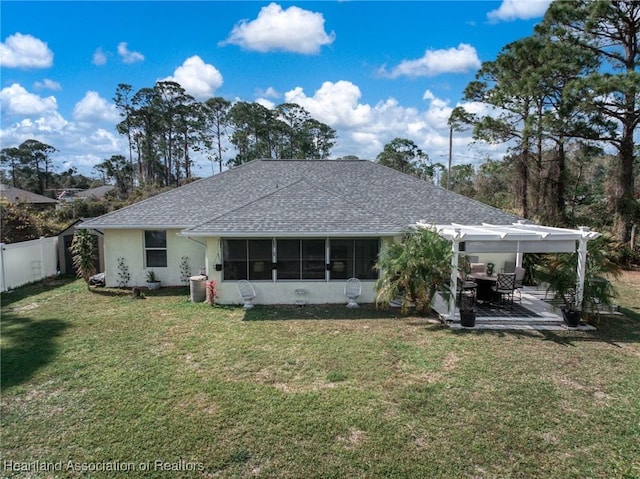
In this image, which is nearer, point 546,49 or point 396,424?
point 396,424

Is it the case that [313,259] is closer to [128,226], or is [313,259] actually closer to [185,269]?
[185,269]

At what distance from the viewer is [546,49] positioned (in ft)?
67.5

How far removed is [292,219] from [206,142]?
1810 inches

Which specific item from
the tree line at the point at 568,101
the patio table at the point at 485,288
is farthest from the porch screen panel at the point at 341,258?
the tree line at the point at 568,101

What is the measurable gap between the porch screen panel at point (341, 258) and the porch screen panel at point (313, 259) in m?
0.30

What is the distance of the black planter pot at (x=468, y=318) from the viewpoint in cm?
945

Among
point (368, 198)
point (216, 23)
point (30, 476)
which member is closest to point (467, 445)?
point (30, 476)

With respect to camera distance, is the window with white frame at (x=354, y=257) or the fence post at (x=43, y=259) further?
the fence post at (x=43, y=259)

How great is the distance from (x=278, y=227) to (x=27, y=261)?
34.3 feet

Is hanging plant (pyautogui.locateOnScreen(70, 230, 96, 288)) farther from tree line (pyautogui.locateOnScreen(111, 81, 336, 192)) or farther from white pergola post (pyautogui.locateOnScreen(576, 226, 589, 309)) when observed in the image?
tree line (pyautogui.locateOnScreen(111, 81, 336, 192))

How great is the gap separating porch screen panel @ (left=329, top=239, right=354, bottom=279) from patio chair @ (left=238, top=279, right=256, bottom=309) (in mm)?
2597

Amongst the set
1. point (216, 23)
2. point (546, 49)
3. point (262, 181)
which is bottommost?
point (262, 181)

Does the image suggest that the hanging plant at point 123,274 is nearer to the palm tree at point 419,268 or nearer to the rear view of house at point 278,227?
the rear view of house at point 278,227

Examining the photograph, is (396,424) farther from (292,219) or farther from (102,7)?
(102,7)
